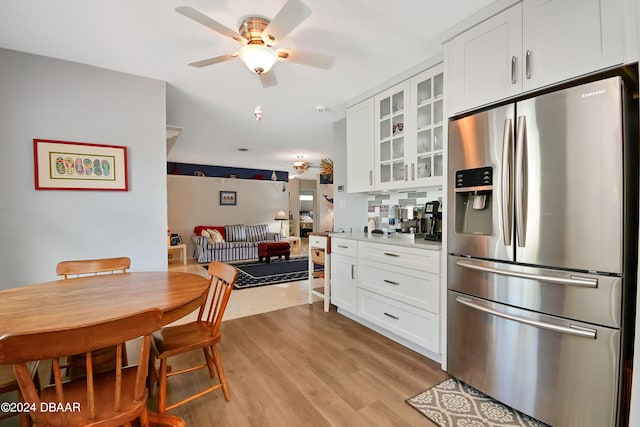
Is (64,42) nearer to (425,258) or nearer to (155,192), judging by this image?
(155,192)

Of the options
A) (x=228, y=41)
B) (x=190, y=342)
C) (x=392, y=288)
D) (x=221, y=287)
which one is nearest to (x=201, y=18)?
(x=228, y=41)

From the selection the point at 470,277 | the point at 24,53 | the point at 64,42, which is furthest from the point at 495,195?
the point at 24,53

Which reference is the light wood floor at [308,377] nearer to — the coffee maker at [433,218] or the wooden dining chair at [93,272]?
the wooden dining chair at [93,272]

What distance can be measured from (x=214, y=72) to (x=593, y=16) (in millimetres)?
2683

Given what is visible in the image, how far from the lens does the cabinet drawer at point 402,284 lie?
2.19m

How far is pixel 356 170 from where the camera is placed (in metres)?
3.39

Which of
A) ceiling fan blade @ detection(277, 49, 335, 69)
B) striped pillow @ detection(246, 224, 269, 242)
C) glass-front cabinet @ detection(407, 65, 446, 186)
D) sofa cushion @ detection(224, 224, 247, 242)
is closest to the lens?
ceiling fan blade @ detection(277, 49, 335, 69)

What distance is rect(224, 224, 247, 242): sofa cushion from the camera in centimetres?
784

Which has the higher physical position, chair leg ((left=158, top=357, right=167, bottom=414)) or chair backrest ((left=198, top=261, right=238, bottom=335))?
chair backrest ((left=198, top=261, right=238, bottom=335))

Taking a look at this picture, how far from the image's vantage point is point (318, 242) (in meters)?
3.53

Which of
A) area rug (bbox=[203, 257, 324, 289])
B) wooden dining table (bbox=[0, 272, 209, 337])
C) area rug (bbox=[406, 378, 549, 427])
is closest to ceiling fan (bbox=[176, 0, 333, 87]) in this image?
wooden dining table (bbox=[0, 272, 209, 337])

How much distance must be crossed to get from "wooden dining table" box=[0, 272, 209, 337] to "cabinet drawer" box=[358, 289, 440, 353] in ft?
5.27

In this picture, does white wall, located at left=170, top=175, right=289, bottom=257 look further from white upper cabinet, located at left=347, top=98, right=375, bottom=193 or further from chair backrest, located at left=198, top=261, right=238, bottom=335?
chair backrest, located at left=198, top=261, right=238, bottom=335

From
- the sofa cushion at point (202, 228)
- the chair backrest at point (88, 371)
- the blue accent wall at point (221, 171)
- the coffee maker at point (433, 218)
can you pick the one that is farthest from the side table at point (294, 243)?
the chair backrest at point (88, 371)
